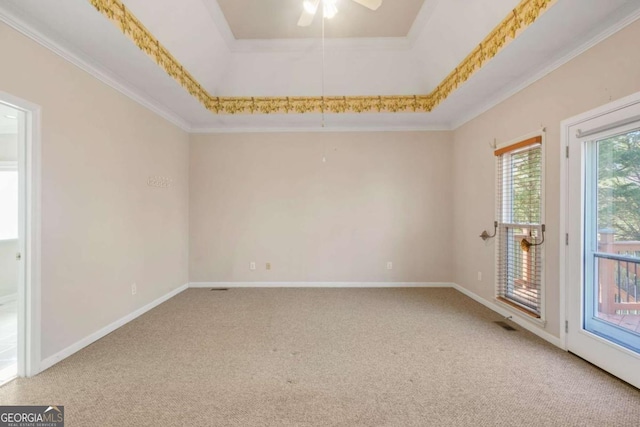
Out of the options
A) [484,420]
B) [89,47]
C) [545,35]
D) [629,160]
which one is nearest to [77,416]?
[484,420]

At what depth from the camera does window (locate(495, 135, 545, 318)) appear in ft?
9.91

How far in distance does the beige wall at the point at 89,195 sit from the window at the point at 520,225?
14.3 feet

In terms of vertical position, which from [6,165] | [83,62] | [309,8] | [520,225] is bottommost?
[520,225]

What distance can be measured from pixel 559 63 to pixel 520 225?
1620mm

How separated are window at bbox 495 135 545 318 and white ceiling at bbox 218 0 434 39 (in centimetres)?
195

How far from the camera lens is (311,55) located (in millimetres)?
3861

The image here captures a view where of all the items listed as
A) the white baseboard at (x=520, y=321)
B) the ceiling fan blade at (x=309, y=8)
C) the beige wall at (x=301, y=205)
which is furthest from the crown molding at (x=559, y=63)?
the white baseboard at (x=520, y=321)

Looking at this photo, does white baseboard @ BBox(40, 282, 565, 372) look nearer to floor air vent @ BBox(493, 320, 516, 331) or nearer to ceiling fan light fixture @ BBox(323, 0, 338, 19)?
floor air vent @ BBox(493, 320, 516, 331)

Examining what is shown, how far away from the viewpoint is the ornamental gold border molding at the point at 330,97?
7.54 feet

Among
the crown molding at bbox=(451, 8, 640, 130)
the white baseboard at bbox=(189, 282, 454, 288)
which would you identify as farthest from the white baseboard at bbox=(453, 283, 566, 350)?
the crown molding at bbox=(451, 8, 640, 130)

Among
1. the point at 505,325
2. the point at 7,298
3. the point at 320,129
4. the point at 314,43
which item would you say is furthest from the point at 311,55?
the point at 7,298

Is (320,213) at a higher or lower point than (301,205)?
lower

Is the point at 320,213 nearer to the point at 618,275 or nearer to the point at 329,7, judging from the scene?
the point at 329,7

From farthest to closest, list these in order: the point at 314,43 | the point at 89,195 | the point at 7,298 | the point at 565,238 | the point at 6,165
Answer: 1. the point at 6,165
2. the point at 7,298
3. the point at 314,43
4. the point at 89,195
5. the point at 565,238
